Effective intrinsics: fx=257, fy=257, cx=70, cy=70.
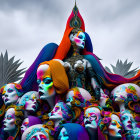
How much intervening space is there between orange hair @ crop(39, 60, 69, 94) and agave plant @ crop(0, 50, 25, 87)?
1.45 m

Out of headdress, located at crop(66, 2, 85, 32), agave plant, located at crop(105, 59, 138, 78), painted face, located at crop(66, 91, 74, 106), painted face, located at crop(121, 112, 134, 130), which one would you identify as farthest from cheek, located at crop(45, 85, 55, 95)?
agave plant, located at crop(105, 59, 138, 78)

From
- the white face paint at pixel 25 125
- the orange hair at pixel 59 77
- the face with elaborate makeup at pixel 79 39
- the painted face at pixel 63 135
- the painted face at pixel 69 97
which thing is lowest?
the painted face at pixel 63 135

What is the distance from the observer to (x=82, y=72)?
3652 mm

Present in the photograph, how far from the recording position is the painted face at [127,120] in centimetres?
305

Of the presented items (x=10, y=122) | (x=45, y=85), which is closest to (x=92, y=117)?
(x=45, y=85)

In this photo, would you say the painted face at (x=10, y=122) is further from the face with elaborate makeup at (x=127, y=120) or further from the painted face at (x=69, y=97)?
the face with elaborate makeup at (x=127, y=120)

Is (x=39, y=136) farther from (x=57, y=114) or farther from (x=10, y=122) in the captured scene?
(x=10, y=122)

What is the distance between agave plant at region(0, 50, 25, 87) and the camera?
15.0 feet

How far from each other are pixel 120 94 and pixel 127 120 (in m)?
0.42

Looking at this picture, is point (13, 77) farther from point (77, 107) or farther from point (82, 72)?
point (77, 107)

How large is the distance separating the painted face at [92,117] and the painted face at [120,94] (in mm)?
521

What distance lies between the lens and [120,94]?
11.2 ft

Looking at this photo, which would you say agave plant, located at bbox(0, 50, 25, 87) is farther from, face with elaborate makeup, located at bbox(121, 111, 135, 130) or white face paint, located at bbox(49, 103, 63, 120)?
face with elaborate makeup, located at bbox(121, 111, 135, 130)

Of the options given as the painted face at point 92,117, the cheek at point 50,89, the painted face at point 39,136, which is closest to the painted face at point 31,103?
the cheek at point 50,89
